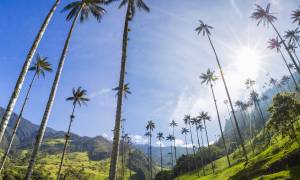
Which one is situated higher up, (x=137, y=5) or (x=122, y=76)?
(x=137, y=5)

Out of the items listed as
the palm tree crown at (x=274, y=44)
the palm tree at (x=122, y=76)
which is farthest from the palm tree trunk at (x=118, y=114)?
the palm tree crown at (x=274, y=44)

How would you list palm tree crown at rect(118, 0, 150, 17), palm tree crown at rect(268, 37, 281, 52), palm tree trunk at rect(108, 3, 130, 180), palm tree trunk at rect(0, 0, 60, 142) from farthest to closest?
palm tree crown at rect(268, 37, 281, 52) → palm tree crown at rect(118, 0, 150, 17) → palm tree trunk at rect(108, 3, 130, 180) → palm tree trunk at rect(0, 0, 60, 142)

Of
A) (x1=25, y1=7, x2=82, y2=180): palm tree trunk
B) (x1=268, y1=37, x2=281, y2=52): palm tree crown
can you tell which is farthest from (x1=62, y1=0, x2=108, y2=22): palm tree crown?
(x1=268, y1=37, x2=281, y2=52): palm tree crown

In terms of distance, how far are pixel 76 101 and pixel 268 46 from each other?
55.8 metres

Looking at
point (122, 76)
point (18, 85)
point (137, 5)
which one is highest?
point (137, 5)

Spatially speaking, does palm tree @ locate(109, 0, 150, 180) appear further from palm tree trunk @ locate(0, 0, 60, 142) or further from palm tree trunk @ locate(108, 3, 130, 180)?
palm tree trunk @ locate(0, 0, 60, 142)

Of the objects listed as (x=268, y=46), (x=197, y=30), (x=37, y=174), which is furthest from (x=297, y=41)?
(x=37, y=174)

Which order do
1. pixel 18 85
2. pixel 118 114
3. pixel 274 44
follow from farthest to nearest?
pixel 274 44
pixel 118 114
pixel 18 85

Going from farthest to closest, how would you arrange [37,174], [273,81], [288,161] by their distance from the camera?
[273,81]
[37,174]
[288,161]

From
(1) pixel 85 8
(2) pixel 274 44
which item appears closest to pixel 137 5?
(1) pixel 85 8

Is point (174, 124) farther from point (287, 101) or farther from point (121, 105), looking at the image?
point (121, 105)

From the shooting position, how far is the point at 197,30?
55.0 m

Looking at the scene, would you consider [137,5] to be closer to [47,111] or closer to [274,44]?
[47,111]

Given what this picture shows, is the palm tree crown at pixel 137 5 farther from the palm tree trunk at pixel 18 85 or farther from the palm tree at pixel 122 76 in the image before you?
the palm tree trunk at pixel 18 85
